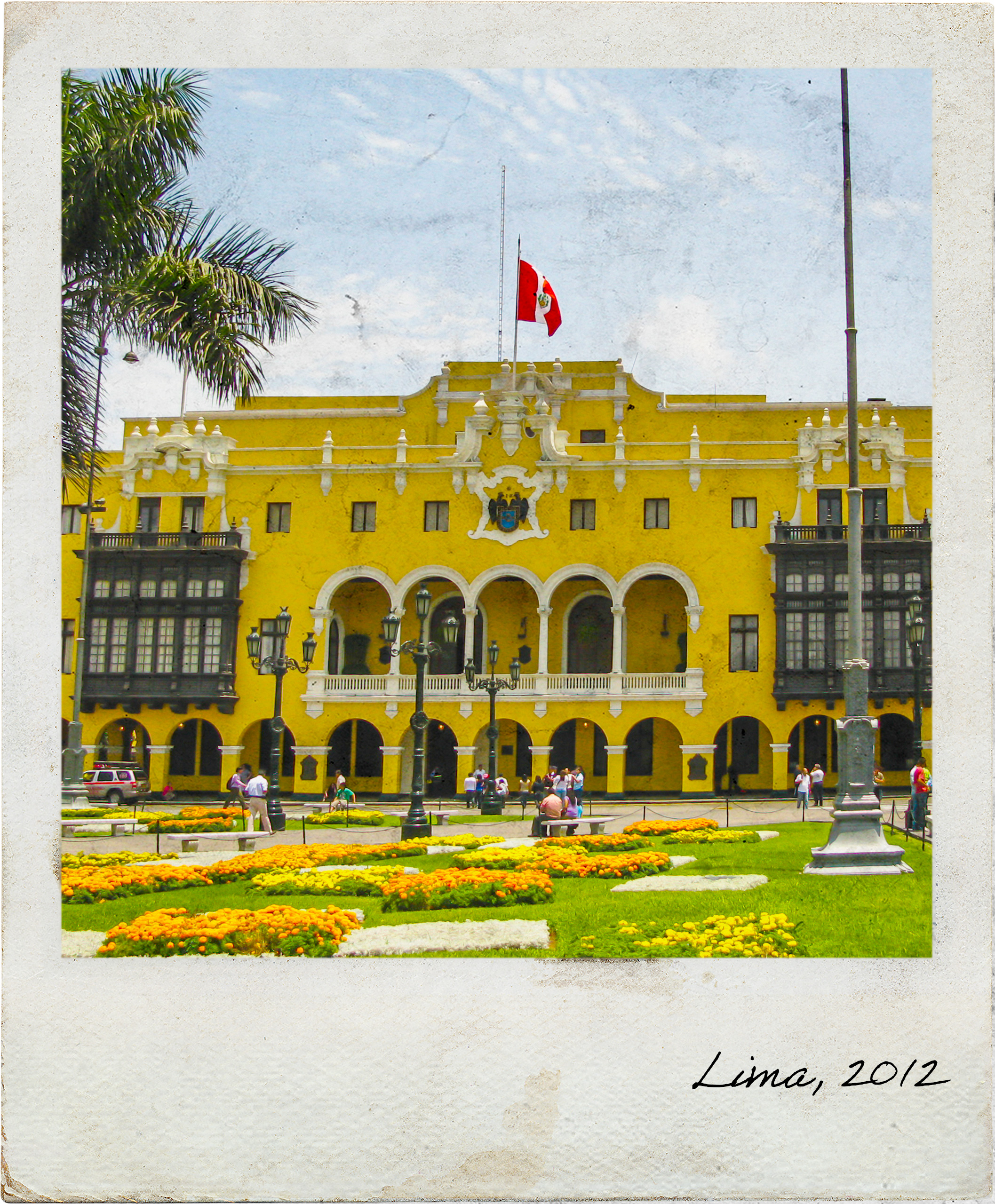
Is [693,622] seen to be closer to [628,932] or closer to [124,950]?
[628,932]

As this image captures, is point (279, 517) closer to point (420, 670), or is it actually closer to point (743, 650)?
point (420, 670)

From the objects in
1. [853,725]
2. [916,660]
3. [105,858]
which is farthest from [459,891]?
[916,660]

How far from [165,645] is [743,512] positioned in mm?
5740

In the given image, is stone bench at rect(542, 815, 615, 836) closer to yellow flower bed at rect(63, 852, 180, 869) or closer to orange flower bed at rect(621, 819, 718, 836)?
orange flower bed at rect(621, 819, 718, 836)

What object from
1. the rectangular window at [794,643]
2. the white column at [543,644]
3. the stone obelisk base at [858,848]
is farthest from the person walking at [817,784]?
the white column at [543,644]

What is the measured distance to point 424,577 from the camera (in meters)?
11.9

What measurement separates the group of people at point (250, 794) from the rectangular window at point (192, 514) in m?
2.30

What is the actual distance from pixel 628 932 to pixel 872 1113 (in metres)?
1.59

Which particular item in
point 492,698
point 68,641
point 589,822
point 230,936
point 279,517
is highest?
point 279,517

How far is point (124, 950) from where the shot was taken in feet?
22.9

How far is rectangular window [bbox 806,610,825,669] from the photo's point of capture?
10328 millimetres

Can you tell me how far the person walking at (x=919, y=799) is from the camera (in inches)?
320

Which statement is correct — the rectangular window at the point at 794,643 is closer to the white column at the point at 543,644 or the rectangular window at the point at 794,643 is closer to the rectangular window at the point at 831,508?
the rectangular window at the point at 831,508

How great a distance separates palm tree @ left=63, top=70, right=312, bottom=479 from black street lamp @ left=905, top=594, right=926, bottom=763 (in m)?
4.63
